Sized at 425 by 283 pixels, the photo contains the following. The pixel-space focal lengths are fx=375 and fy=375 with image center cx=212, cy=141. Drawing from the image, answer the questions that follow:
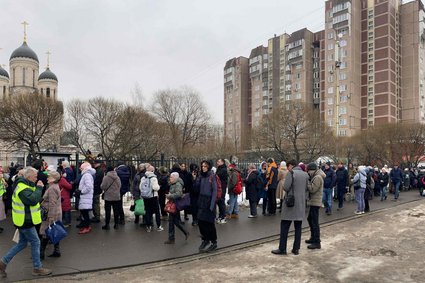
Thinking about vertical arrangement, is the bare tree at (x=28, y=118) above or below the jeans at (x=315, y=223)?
above

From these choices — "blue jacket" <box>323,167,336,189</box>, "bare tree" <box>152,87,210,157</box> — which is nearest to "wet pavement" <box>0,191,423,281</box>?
"blue jacket" <box>323,167,336,189</box>

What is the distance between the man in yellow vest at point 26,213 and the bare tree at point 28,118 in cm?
2609

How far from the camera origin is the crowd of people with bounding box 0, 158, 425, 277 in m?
6.11

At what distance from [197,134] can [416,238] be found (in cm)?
3808

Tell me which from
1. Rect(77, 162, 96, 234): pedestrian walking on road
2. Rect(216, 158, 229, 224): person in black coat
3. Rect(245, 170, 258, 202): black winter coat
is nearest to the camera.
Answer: Rect(77, 162, 96, 234): pedestrian walking on road

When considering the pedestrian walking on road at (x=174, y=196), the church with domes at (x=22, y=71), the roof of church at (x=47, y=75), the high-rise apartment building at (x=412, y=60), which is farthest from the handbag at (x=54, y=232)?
the roof of church at (x=47, y=75)

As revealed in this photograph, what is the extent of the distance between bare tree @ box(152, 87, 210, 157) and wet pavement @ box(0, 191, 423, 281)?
3358 cm

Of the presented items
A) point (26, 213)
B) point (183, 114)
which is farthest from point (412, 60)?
point (26, 213)

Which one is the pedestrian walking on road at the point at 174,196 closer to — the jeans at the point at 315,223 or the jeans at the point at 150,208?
the jeans at the point at 150,208

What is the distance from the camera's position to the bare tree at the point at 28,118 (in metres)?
30.1

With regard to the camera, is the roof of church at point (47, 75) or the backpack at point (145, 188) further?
the roof of church at point (47, 75)

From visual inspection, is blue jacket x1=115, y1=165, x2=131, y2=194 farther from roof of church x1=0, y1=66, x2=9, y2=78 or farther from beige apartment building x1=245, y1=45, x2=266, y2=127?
beige apartment building x1=245, y1=45, x2=266, y2=127

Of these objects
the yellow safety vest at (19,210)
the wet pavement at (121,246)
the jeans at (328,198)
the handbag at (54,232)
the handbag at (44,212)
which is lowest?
the wet pavement at (121,246)

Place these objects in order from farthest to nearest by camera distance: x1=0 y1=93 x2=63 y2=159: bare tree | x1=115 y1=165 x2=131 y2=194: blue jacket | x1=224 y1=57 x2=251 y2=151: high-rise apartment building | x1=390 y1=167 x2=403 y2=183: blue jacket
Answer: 1. x1=224 y1=57 x2=251 y2=151: high-rise apartment building
2. x1=0 y1=93 x2=63 y2=159: bare tree
3. x1=390 y1=167 x2=403 y2=183: blue jacket
4. x1=115 y1=165 x2=131 y2=194: blue jacket
